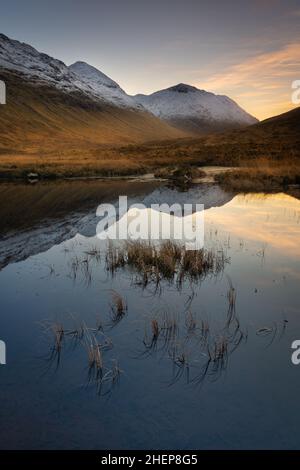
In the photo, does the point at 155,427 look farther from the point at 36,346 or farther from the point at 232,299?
the point at 232,299

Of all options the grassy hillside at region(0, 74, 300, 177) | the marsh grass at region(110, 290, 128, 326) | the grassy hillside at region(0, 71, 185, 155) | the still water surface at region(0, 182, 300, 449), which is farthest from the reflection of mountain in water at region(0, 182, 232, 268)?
the grassy hillside at region(0, 71, 185, 155)

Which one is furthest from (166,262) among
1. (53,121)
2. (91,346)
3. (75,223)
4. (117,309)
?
(53,121)

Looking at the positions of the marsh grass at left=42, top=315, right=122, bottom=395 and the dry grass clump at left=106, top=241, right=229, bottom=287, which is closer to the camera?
the marsh grass at left=42, top=315, right=122, bottom=395

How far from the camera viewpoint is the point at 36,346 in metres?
7.38

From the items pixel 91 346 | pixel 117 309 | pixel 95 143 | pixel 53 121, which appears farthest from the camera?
pixel 53 121

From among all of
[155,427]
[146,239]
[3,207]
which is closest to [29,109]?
[3,207]

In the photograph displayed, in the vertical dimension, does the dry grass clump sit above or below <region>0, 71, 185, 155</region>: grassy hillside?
below

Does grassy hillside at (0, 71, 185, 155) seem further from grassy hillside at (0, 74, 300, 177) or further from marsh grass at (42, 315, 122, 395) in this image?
marsh grass at (42, 315, 122, 395)

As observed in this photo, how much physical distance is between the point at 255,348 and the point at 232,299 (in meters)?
1.94

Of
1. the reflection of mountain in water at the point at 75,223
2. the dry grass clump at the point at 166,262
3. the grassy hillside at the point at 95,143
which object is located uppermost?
the grassy hillside at the point at 95,143

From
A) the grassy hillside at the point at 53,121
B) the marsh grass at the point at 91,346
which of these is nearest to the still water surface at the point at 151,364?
the marsh grass at the point at 91,346

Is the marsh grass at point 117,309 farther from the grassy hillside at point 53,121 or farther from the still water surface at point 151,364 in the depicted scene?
the grassy hillside at point 53,121

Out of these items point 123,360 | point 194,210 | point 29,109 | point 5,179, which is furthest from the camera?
A: point 29,109

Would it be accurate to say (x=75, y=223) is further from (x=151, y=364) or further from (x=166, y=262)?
(x=151, y=364)
